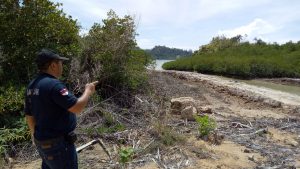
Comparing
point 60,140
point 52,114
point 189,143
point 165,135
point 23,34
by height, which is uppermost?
point 23,34

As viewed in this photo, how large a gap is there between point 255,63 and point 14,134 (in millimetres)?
25490

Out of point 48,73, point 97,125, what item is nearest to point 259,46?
point 97,125

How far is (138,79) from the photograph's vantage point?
1087cm

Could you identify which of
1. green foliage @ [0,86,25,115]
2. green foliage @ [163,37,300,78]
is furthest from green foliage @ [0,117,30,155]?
green foliage @ [163,37,300,78]

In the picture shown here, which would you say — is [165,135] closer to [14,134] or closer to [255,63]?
[14,134]

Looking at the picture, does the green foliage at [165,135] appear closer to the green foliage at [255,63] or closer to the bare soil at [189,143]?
the bare soil at [189,143]

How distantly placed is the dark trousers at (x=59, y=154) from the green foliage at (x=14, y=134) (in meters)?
3.55

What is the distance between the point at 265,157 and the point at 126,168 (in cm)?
252

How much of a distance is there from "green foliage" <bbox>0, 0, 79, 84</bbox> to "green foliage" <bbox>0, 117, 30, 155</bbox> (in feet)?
5.30

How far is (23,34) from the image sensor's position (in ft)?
30.3

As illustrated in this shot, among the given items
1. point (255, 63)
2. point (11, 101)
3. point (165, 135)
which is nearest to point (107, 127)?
point (165, 135)

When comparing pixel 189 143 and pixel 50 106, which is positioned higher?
pixel 50 106

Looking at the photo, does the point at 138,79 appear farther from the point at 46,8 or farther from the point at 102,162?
the point at 102,162

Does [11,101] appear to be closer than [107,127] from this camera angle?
Yes
